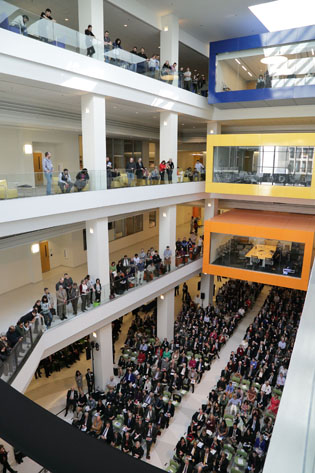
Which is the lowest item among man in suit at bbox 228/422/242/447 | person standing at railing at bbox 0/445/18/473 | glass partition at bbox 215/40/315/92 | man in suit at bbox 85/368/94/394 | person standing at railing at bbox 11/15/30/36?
man in suit at bbox 85/368/94/394

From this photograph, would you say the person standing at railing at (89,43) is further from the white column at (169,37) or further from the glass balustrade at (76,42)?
the white column at (169,37)

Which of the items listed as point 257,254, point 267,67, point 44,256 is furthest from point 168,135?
point 44,256

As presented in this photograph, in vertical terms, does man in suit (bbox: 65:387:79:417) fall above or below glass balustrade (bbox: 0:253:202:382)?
below

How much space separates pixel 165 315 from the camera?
55.7 feet

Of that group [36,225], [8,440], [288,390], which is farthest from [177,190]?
[8,440]

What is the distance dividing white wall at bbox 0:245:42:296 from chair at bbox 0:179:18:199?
709cm

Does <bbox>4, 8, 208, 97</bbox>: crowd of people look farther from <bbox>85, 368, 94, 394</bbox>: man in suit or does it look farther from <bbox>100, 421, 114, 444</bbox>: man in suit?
<bbox>85, 368, 94, 394</bbox>: man in suit

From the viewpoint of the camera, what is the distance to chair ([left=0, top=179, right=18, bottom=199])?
876cm

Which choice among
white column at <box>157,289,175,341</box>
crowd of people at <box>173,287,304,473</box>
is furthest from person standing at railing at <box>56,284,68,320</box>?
white column at <box>157,289,175,341</box>

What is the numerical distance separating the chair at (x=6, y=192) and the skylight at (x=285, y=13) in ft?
38.3

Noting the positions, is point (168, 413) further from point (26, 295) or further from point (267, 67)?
point (267, 67)

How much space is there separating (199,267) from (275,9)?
1194 centimetres

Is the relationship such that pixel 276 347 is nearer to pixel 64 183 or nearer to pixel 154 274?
pixel 154 274

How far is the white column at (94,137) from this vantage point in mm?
11391
